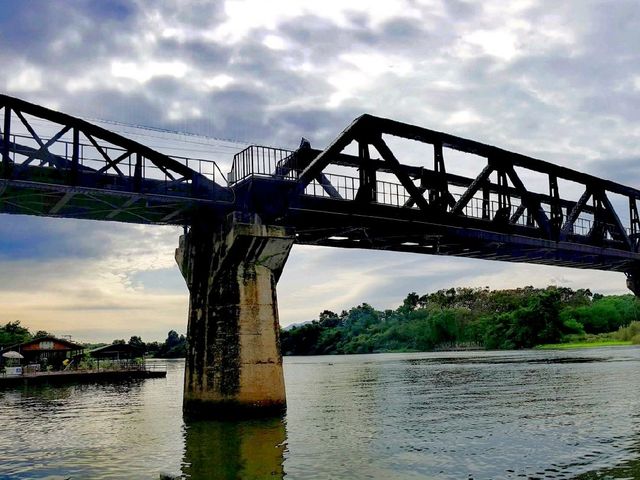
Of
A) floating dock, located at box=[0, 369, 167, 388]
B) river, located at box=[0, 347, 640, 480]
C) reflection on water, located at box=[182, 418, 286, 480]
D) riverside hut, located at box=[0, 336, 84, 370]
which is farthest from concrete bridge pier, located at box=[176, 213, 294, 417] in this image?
riverside hut, located at box=[0, 336, 84, 370]

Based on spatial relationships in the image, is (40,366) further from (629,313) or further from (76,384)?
(629,313)

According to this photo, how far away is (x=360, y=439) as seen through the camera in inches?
1160

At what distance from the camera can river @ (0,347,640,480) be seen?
2270 cm

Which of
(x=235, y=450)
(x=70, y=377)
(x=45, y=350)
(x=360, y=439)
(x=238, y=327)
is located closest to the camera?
(x=235, y=450)

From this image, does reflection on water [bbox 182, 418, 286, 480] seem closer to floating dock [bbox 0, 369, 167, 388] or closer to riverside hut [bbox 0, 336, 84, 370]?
floating dock [bbox 0, 369, 167, 388]

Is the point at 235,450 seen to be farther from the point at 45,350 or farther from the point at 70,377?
the point at 45,350

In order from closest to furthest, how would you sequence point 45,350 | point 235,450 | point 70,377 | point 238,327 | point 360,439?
point 235,450 < point 360,439 < point 238,327 < point 70,377 < point 45,350

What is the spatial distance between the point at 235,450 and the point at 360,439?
5914mm

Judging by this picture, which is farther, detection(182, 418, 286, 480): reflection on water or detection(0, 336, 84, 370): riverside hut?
detection(0, 336, 84, 370): riverside hut

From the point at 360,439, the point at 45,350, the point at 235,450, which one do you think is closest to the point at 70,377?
the point at 45,350

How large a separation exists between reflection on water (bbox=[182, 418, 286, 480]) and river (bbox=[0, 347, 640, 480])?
5 centimetres

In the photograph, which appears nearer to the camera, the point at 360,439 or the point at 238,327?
the point at 360,439

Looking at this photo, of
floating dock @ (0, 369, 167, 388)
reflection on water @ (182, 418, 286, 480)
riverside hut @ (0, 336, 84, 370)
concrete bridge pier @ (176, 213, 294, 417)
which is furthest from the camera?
riverside hut @ (0, 336, 84, 370)

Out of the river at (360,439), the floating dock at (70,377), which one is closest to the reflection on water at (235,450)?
the river at (360,439)
